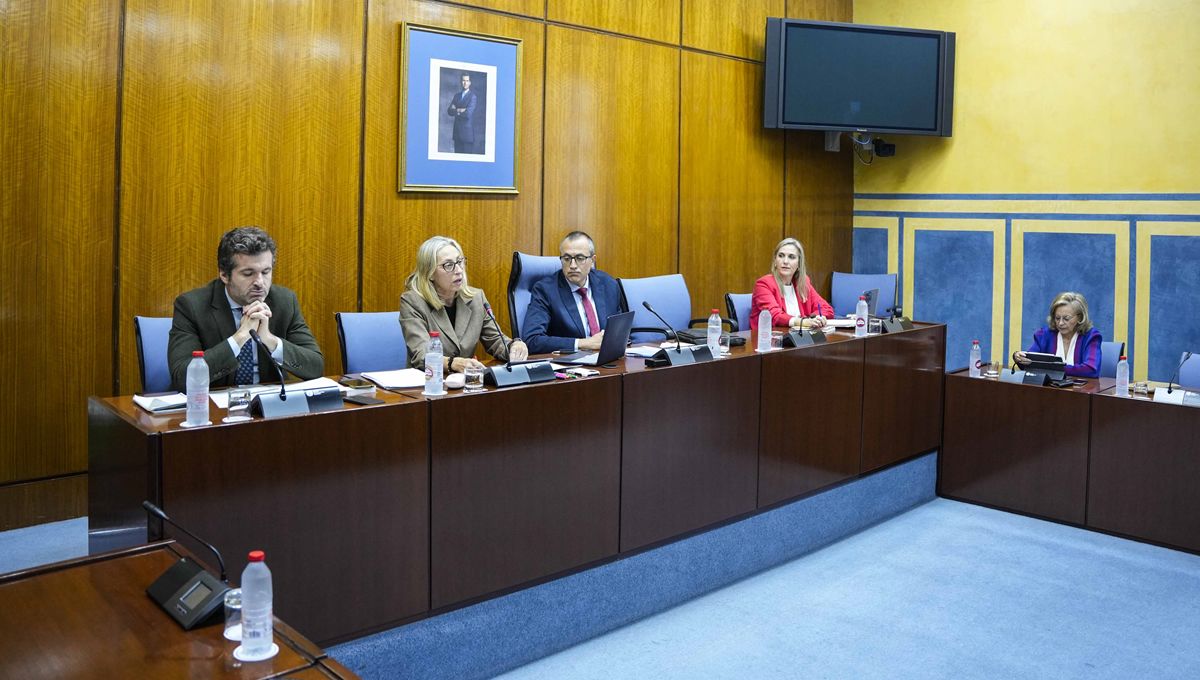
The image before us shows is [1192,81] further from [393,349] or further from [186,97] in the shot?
[186,97]

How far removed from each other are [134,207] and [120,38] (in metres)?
0.66

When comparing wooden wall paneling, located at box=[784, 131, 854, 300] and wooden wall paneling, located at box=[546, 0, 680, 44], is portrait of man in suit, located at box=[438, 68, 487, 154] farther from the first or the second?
wooden wall paneling, located at box=[784, 131, 854, 300]

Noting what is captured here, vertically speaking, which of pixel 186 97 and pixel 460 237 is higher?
pixel 186 97

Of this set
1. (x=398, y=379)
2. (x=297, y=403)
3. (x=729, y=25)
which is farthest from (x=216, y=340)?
(x=729, y=25)

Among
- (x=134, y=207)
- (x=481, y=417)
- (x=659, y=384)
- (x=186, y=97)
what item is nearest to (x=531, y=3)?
(x=186, y=97)

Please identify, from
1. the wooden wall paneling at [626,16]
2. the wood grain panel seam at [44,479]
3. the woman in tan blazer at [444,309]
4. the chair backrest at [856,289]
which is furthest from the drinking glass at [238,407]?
the chair backrest at [856,289]

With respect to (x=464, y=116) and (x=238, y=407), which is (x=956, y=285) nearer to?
(x=464, y=116)

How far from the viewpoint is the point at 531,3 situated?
5363mm

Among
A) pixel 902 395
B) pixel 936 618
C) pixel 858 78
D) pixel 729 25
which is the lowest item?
pixel 936 618

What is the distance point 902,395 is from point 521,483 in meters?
2.38

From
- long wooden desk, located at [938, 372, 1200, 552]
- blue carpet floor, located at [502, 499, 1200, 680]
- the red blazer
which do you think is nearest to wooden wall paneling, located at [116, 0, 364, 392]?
the red blazer

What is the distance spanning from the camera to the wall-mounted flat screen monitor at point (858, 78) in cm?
655

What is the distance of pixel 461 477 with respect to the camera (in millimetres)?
2881

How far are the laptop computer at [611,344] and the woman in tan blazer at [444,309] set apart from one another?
29cm
